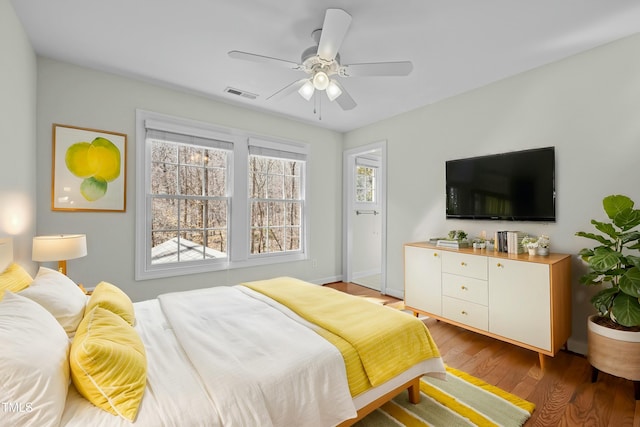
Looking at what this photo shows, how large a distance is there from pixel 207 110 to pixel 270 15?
187 cm

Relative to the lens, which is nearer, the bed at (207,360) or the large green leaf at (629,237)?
the bed at (207,360)

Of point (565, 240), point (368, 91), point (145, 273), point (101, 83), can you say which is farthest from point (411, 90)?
point (145, 273)

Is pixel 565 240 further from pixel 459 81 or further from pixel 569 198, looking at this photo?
pixel 459 81

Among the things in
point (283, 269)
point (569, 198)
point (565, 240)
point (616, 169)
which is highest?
point (616, 169)

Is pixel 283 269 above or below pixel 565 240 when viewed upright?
below

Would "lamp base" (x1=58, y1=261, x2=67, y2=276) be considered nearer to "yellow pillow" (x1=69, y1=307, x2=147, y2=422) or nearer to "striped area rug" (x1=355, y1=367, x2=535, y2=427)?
"yellow pillow" (x1=69, y1=307, x2=147, y2=422)

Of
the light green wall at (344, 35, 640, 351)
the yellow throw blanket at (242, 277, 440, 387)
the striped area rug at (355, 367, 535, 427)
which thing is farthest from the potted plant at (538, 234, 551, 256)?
the yellow throw blanket at (242, 277, 440, 387)

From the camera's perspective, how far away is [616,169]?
240 cm

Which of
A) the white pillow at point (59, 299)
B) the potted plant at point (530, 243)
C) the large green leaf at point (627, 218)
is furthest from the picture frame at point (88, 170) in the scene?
the large green leaf at point (627, 218)

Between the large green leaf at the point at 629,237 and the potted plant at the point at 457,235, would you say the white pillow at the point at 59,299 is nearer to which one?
the potted plant at the point at 457,235

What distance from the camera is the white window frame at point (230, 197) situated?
10.5 feet

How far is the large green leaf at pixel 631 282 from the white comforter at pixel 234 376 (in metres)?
2.02

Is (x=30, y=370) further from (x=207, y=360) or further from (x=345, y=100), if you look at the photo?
(x=345, y=100)

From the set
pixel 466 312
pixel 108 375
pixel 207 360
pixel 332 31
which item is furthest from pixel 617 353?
pixel 108 375
